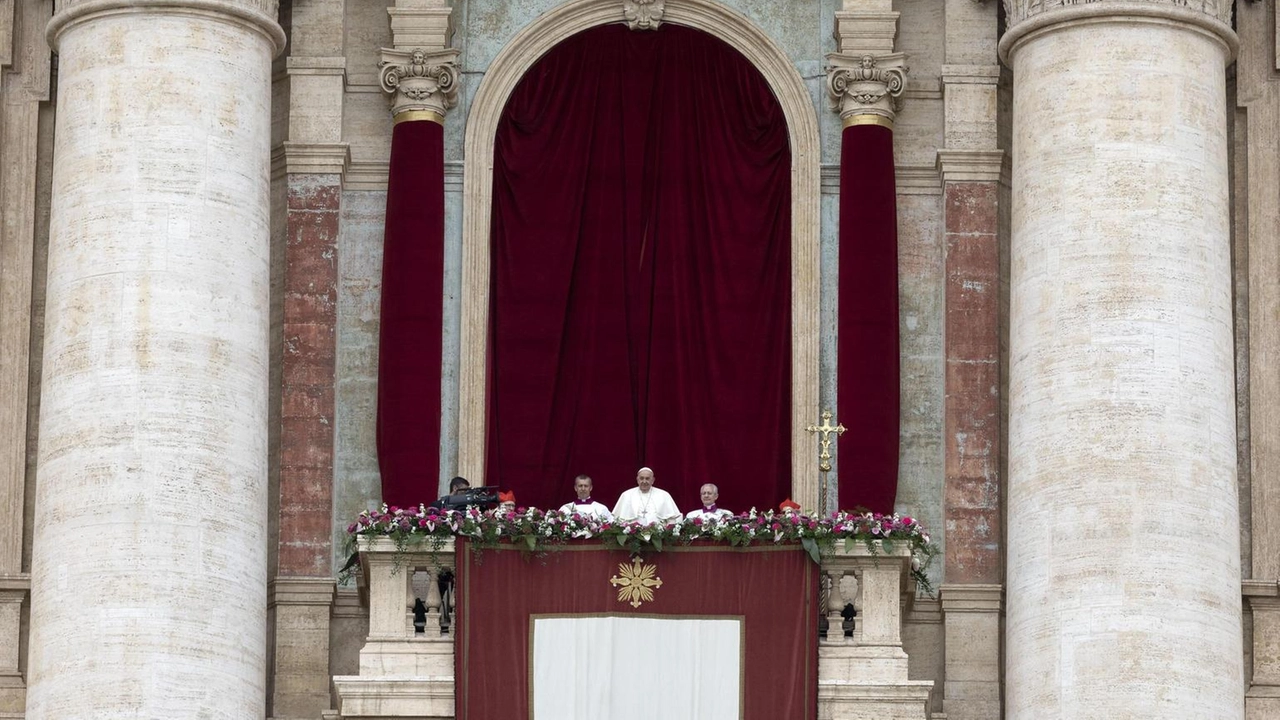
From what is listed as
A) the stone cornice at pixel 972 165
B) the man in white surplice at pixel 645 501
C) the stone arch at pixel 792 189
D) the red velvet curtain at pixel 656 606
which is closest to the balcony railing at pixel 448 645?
the red velvet curtain at pixel 656 606

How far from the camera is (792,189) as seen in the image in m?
32.6

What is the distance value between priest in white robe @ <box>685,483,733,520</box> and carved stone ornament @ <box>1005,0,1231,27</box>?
5048mm

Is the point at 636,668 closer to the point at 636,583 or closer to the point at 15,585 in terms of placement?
the point at 636,583

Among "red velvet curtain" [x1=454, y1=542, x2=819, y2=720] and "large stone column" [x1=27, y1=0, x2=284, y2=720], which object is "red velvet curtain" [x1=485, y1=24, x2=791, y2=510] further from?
"red velvet curtain" [x1=454, y1=542, x2=819, y2=720]

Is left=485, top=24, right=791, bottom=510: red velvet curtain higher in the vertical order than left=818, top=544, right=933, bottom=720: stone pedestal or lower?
higher

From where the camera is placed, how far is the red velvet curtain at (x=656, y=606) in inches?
1124

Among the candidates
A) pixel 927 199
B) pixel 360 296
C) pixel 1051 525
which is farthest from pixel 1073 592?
pixel 360 296

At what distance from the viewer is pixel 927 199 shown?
107 feet

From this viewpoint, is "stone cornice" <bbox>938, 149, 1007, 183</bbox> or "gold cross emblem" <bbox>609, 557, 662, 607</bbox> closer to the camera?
"gold cross emblem" <bbox>609, 557, 662, 607</bbox>

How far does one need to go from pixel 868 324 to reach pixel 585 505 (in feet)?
11.5

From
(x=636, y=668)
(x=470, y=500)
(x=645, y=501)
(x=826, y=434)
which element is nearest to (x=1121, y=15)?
(x=826, y=434)

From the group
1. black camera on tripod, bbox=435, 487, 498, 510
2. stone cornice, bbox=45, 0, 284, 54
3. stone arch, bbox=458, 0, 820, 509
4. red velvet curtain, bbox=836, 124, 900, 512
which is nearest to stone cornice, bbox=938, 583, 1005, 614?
red velvet curtain, bbox=836, 124, 900, 512

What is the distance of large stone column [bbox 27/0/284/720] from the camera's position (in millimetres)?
28812

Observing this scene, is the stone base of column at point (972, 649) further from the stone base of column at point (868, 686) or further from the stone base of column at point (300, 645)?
the stone base of column at point (300, 645)
